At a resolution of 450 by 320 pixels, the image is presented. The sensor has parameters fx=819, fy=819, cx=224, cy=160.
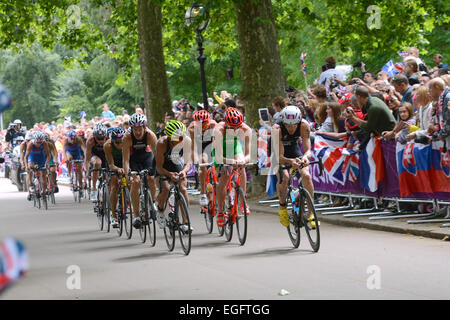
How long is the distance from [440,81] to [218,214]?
3.51 meters

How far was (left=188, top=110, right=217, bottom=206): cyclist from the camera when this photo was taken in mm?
12836

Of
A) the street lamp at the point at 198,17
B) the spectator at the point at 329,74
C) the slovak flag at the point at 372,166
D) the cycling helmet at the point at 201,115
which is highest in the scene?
the street lamp at the point at 198,17

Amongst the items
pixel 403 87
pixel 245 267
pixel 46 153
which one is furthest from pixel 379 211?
pixel 46 153

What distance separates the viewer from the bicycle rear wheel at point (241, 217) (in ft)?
35.0

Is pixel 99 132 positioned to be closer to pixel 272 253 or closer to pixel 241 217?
pixel 241 217

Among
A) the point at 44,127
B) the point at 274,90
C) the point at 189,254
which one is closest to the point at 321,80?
the point at 274,90

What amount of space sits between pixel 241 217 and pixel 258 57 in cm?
860

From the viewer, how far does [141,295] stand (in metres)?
6.98

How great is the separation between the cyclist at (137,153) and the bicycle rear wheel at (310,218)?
270cm

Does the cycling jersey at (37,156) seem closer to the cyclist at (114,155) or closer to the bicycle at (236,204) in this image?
the cyclist at (114,155)

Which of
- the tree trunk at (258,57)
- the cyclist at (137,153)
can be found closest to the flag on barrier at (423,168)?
the cyclist at (137,153)

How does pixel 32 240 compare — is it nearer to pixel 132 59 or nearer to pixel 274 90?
pixel 274 90

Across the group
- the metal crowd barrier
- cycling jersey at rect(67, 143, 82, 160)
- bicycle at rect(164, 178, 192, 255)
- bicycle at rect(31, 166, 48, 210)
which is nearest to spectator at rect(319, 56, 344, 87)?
the metal crowd barrier

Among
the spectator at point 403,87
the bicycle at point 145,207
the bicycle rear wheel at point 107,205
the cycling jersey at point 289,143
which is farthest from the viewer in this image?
the bicycle rear wheel at point 107,205
